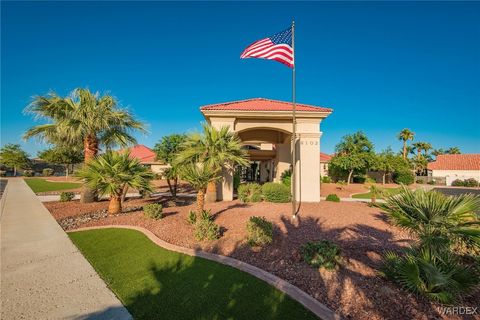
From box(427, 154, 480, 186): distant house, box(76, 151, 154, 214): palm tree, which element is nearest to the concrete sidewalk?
box(76, 151, 154, 214): palm tree

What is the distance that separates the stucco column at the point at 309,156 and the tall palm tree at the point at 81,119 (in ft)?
35.6

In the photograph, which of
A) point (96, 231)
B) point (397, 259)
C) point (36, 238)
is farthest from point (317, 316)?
point (36, 238)

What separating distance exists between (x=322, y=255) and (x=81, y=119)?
1309 centimetres

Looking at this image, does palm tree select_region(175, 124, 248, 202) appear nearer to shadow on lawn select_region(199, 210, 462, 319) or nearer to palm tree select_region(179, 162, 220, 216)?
palm tree select_region(179, 162, 220, 216)

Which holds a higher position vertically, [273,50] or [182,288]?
[273,50]

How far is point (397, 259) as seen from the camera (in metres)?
5.07

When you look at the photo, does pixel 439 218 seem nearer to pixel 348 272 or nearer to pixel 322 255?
pixel 348 272

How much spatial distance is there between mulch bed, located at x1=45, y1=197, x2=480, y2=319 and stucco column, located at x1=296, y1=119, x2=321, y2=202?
8.55ft

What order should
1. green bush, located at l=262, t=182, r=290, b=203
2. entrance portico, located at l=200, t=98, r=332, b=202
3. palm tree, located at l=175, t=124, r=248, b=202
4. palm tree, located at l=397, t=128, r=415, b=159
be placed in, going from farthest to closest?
palm tree, located at l=397, t=128, r=415, b=159, entrance portico, located at l=200, t=98, r=332, b=202, green bush, located at l=262, t=182, r=290, b=203, palm tree, located at l=175, t=124, r=248, b=202

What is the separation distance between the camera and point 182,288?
465 cm

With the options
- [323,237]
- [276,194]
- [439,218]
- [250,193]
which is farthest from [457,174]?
[439,218]

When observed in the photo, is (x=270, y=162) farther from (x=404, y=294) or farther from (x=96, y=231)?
(x=404, y=294)

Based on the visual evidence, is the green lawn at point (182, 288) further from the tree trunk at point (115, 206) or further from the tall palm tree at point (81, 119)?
the tall palm tree at point (81, 119)

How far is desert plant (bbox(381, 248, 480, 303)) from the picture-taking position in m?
4.08
